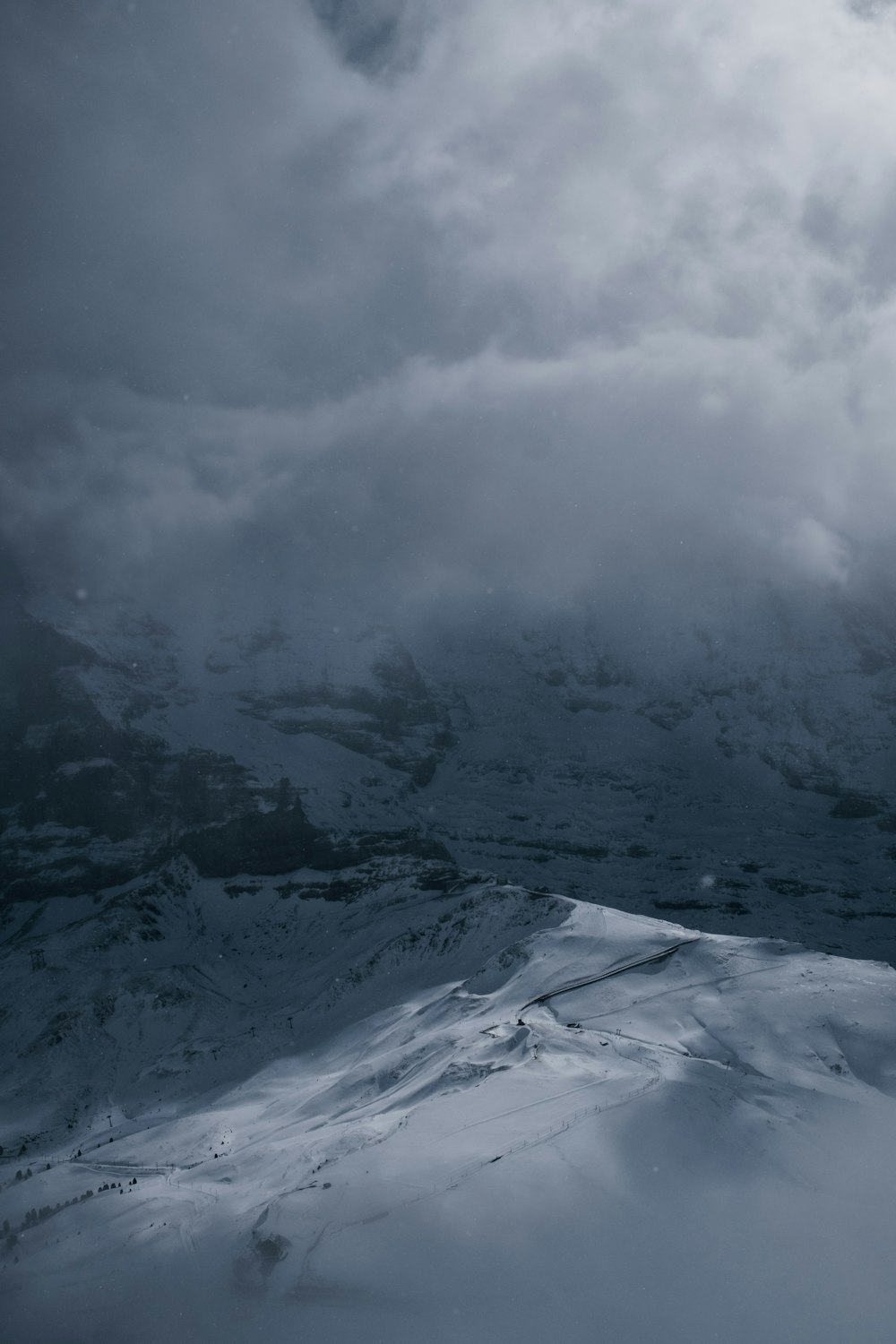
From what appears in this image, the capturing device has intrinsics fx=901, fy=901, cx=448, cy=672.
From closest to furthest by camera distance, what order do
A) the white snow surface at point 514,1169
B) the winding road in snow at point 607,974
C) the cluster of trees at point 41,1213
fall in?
the white snow surface at point 514,1169, the cluster of trees at point 41,1213, the winding road in snow at point 607,974

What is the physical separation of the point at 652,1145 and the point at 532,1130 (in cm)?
632

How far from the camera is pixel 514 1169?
42062 mm

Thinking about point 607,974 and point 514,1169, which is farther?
point 607,974

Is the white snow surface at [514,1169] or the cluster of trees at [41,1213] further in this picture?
the cluster of trees at [41,1213]

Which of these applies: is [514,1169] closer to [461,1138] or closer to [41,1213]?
[461,1138]

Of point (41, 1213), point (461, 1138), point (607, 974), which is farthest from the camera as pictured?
point (607, 974)

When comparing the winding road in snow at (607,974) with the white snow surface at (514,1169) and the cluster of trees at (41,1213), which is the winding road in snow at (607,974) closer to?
the white snow surface at (514,1169)

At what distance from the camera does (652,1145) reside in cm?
4391

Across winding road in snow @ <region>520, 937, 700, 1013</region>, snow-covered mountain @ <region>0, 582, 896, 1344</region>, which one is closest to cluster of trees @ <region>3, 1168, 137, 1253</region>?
snow-covered mountain @ <region>0, 582, 896, 1344</region>

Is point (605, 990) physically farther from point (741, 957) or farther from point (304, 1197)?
point (304, 1197)

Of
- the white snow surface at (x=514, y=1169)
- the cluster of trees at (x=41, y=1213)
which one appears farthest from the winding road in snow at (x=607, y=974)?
the cluster of trees at (x=41, y=1213)

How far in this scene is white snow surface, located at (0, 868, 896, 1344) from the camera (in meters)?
34.1

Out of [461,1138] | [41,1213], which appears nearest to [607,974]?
[461,1138]

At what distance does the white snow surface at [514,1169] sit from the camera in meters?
34.1
